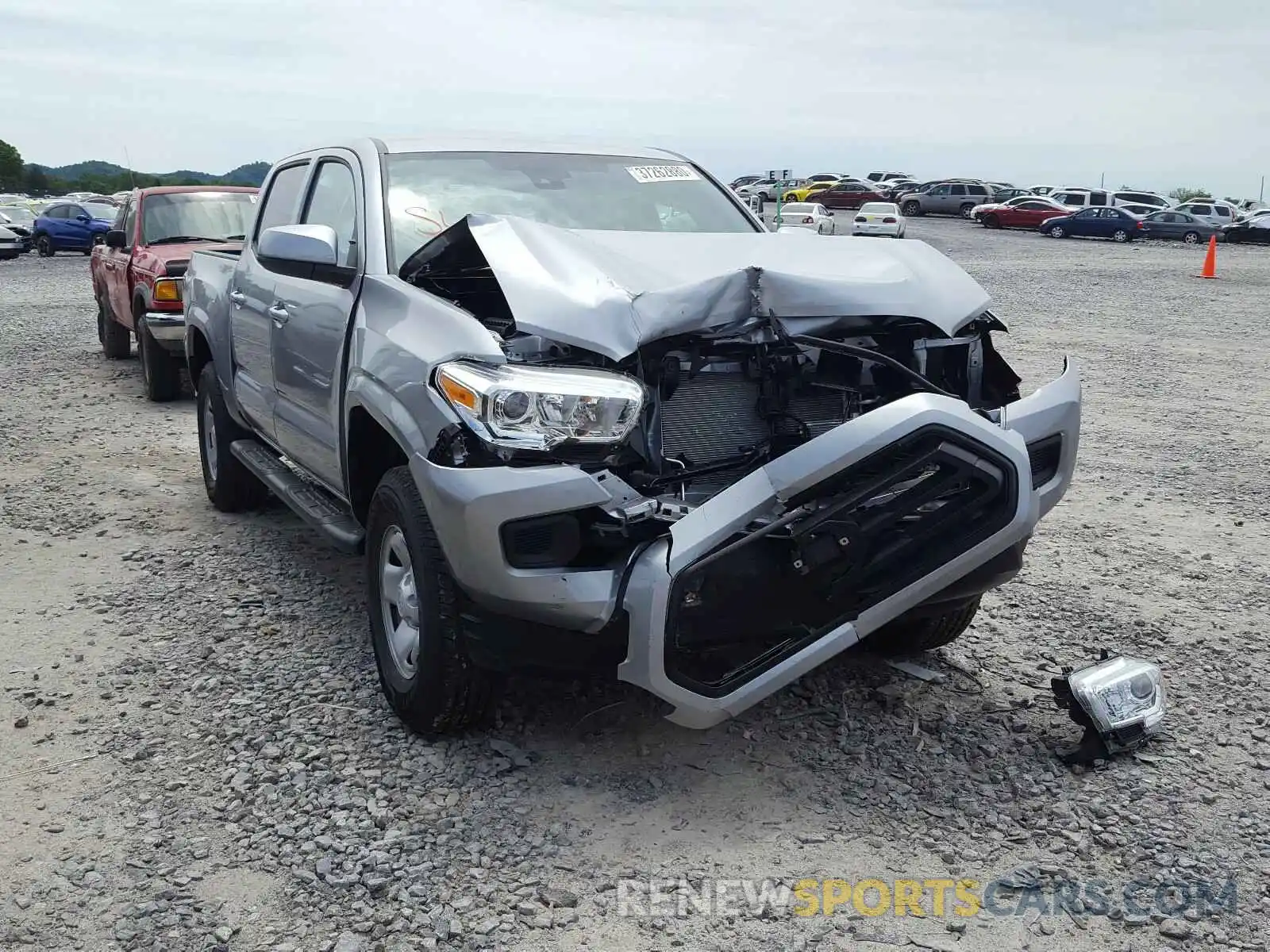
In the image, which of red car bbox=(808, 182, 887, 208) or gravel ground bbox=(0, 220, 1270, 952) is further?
red car bbox=(808, 182, 887, 208)

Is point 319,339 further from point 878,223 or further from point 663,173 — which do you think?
point 878,223

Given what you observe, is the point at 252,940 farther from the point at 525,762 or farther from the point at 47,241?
the point at 47,241

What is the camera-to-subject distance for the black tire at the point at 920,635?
4395mm

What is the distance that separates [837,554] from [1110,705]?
1.12 metres

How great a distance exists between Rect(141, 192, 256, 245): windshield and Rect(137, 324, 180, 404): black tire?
1312mm

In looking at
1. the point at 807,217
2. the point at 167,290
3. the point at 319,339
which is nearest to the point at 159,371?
the point at 167,290

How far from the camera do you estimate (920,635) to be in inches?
175

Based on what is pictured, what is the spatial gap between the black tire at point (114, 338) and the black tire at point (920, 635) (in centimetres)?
1039

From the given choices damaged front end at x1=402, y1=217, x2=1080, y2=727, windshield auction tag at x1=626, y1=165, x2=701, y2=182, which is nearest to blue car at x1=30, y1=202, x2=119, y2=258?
windshield auction tag at x1=626, y1=165, x2=701, y2=182

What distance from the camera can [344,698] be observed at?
4152 mm

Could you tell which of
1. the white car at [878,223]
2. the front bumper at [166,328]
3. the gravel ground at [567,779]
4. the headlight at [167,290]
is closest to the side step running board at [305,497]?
the gravel ground at [567,779]

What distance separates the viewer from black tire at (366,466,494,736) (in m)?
3.48

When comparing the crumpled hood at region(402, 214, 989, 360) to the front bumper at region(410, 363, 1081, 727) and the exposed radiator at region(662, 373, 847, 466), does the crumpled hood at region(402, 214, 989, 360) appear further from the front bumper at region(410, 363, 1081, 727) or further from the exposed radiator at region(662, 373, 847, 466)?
the front bumper at region(410, 363, 1081, 727)

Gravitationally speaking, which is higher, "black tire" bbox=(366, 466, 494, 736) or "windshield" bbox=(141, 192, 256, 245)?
"windshield" bbox=(141, 192, 256, 245)
